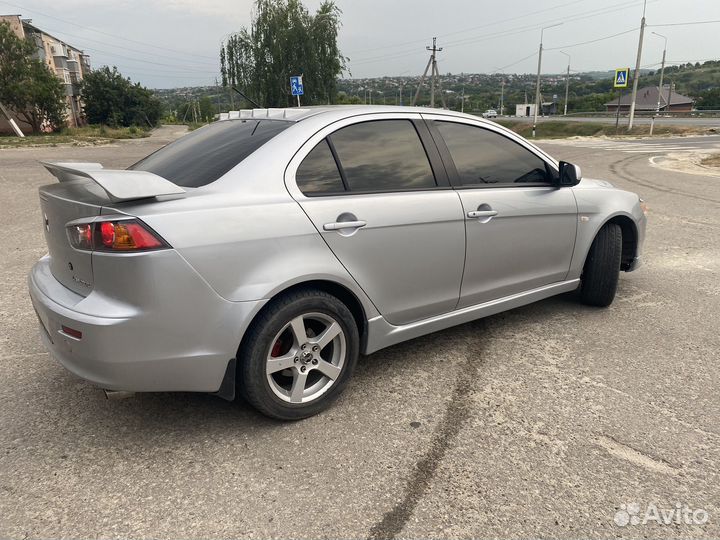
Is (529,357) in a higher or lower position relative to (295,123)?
lower

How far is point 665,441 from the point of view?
262cm

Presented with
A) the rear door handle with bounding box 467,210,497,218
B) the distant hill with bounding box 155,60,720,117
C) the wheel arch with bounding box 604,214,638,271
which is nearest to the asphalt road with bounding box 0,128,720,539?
the wheel arch with bounding box 604,214,638,271

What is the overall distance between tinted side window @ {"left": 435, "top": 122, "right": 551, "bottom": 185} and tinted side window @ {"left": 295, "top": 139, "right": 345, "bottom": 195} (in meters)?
0.88

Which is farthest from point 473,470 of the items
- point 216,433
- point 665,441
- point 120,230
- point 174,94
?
point 174,94

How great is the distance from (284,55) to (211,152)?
4123cm

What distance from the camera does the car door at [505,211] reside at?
11.1 ft

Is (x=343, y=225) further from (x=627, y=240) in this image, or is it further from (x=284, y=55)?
(x=284, y=55)

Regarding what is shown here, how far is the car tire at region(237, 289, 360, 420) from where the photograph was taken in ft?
8.38

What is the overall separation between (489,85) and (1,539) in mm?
159039

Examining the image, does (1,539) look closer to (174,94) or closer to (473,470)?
(473,470)

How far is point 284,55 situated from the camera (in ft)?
134

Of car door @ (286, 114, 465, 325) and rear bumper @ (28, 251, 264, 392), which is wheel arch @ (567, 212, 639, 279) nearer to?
car door @ (286, 114, 465, 325)

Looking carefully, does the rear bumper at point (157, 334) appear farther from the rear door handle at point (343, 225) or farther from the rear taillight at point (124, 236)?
the rear door handle at point (343, 225)

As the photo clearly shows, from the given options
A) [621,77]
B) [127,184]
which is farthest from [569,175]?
[621,77]
